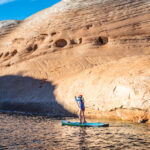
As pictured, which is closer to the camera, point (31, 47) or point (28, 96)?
point (28, 96)

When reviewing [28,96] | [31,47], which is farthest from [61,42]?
[28,96]

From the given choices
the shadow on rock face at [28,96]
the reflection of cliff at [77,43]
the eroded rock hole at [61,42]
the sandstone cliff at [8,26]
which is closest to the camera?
the shadow on rock face at [28,96]

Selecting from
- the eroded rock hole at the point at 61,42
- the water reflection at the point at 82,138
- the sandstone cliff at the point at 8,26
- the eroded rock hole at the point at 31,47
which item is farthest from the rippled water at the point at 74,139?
the sandstone cliff at the point at 8,26

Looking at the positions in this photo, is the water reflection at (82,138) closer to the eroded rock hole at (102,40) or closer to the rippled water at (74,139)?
the rippled water at (74,139)

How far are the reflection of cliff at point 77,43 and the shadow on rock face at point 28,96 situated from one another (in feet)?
2.48

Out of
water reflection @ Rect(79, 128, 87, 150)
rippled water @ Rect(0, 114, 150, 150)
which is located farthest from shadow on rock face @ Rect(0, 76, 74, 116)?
rippled water @ Rect(0, 114, 150, 150)

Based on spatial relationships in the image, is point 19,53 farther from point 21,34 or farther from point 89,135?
point 89,135

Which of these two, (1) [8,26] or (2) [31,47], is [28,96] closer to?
(2) [31,47]

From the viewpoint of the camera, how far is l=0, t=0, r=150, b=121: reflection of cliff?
27.2 meters

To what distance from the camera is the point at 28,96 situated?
98.1ft

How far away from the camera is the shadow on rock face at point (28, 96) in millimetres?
26391

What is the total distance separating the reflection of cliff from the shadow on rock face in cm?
76

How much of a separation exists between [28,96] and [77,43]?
10.6 m

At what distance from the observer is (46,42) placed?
1524 inches
